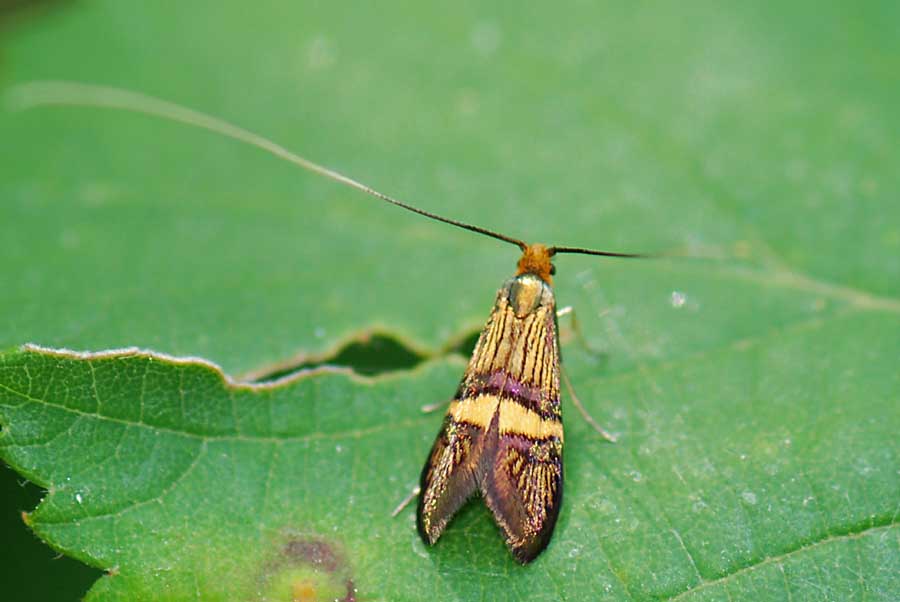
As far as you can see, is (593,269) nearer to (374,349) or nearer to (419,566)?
(374,349)

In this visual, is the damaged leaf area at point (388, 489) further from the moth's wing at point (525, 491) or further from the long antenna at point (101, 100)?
the long antenna at point (101, 100)

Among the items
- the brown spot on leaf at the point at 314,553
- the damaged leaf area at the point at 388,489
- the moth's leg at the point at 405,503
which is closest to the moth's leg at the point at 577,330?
the damaged leaf area at the point at 388,489

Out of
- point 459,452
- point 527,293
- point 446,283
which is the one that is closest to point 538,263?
point 527,293

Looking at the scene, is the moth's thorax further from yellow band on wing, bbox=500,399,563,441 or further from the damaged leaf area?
the damaged leaf area

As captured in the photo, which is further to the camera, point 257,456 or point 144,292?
point 144,292

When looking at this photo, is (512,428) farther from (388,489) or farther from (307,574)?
(307,574)

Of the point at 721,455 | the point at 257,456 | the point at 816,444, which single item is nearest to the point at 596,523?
the point at 721,455
